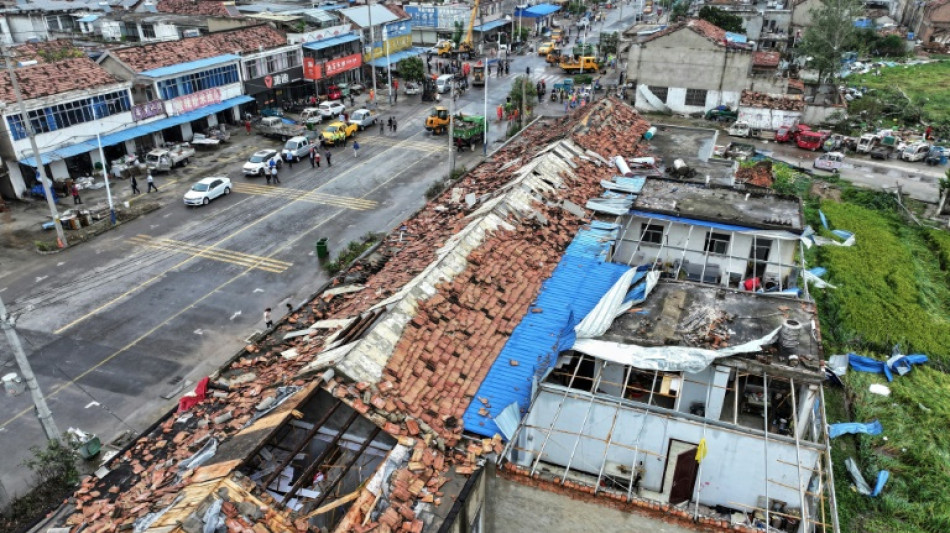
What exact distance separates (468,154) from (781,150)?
27218 mm

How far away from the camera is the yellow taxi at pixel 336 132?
55.2m

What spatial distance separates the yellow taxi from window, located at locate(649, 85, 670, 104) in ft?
97.8

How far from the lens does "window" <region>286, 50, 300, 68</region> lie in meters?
63.4

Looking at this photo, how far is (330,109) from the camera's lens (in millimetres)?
60969

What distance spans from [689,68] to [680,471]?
5299 cm

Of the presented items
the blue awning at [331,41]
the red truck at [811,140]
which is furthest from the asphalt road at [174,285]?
the red truck at [811,140]

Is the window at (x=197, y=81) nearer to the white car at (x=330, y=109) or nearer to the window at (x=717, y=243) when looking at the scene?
the white car at (x=330, y=109)

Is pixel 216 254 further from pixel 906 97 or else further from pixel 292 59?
pixel 906 97

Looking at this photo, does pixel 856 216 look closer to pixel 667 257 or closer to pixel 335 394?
pixel 667 257

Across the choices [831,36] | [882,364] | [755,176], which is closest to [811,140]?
[831,36]

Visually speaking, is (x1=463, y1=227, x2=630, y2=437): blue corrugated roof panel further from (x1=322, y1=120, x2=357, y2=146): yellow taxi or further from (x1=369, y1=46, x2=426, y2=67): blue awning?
(x1=369, y1=46, x2=426, y2=67): blue awning

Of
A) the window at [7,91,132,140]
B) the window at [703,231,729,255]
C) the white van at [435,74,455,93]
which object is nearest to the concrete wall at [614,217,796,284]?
the window at [703,231,729,255]

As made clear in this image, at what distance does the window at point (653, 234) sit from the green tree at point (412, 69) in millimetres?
48415

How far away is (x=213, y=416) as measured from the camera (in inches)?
628
